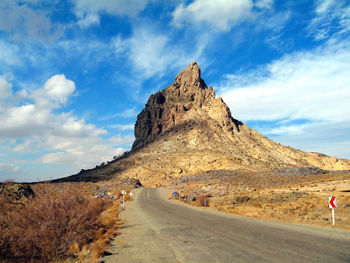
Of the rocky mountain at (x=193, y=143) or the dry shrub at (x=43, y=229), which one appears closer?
the dry shrub at (x=43, y=229)

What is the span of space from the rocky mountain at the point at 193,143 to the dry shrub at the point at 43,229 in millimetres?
63632

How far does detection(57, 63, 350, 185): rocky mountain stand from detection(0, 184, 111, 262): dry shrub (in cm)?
6363

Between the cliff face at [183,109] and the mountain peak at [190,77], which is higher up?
the mountain peak at [190,77]

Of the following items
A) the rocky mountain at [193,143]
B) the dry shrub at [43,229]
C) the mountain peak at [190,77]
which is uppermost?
the mountain peak at [190,77]

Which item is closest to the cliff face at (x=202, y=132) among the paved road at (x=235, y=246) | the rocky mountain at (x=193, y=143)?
the rocky mountain at (x=193, y=143)

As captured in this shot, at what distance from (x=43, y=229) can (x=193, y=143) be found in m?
87.2

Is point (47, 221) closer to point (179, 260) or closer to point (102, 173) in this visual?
point (179, 260)

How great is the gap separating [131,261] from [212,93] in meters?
115

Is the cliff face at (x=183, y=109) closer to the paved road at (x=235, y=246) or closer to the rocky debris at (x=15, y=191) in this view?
the rocky debris at (x=15, y=191)

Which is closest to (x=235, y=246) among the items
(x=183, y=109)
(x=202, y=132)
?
(x=202, y=132)

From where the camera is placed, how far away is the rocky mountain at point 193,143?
7994 centimetres

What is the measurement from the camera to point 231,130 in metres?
103

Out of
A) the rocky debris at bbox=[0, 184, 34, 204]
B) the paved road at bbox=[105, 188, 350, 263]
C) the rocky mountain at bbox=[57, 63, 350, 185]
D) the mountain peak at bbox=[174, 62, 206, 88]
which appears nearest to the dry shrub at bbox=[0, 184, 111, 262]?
the paved road at bbox=[105, 188, 350, 263]

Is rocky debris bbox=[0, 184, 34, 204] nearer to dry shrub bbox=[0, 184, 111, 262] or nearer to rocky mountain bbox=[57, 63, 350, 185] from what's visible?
dry shrub bbox=[0, 184, 111, 262]
